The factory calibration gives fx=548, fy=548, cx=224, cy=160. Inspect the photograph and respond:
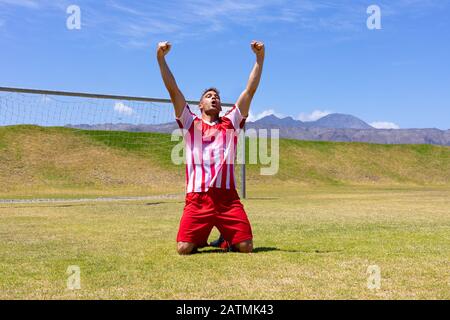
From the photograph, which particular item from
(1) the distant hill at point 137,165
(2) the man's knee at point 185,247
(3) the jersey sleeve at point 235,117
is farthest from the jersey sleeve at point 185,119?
(1) the distant hill at point 137,165

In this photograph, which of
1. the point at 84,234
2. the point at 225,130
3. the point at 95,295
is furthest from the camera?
the point at 84,234

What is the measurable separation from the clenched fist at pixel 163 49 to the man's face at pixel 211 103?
80cm

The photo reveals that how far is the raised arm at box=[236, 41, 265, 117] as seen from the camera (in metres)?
7.32

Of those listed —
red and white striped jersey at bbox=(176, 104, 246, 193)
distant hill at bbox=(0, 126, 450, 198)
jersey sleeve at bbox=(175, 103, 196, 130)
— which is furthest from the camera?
distant hill at bbox=(0, 126, 450, 198)

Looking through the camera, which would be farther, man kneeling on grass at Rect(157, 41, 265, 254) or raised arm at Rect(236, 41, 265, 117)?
raised arm at Rect(236, 41, 265, 117)

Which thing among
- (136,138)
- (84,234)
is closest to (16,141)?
(136,138)

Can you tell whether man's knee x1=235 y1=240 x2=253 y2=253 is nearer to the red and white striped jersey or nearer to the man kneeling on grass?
the man kneeling on grass

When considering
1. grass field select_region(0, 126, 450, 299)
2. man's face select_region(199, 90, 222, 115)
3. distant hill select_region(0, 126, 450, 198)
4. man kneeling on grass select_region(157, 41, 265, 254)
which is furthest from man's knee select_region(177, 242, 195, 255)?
distant hill select_region(0, 126, 450, 198)

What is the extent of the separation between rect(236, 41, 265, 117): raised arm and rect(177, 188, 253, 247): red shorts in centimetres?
119

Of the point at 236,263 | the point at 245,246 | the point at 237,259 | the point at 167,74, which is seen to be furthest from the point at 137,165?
the point at 236,263

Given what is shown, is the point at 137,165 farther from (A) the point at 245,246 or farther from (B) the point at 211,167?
(A) the point at 245,246

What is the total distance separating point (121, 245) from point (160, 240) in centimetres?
80

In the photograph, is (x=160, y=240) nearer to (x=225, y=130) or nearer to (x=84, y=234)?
(x=84, y=234)

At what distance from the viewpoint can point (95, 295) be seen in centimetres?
478
